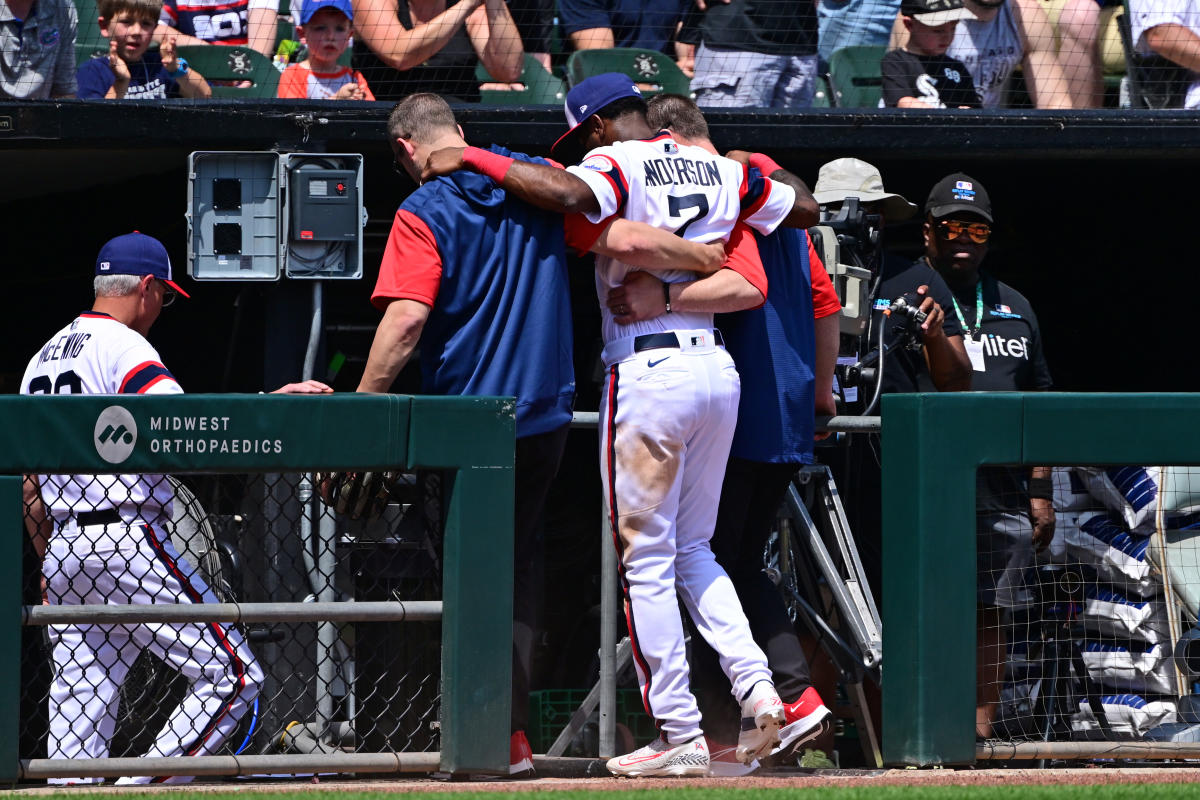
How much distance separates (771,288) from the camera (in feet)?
14.9

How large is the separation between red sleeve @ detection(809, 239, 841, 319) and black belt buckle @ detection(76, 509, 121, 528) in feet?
7.08

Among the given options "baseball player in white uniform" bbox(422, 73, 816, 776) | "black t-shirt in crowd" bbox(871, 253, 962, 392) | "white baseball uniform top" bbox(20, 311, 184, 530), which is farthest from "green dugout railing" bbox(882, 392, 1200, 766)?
"white baseball uniform top" bbox(20, 311, 184, 530)

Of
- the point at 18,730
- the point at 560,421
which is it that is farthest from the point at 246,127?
the point at 18,730

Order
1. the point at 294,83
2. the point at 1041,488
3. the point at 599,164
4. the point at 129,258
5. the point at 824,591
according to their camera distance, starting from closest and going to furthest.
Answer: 1. the point at 599,164
2. the point at 1041,488
3. the point at 129,258
4. the point at 824,591
5. the point at 294,83

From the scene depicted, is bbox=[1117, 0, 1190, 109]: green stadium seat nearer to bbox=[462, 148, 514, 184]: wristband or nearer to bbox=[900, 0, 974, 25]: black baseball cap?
bbox=[900, 0, 974, 25]: black baseball cap

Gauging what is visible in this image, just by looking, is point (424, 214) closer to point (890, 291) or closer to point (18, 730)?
point (18, 730)

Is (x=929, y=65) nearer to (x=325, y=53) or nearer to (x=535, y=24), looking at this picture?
(x=535, y=24)

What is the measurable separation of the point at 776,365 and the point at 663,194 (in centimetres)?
61

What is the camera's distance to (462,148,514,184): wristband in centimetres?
419

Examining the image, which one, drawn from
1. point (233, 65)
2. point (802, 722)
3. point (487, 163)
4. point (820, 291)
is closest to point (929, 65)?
point (820, 291)

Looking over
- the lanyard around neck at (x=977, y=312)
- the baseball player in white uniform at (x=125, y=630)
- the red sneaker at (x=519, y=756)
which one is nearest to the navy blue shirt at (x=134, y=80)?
the baseball player in white uniform at (x=125, y=630)

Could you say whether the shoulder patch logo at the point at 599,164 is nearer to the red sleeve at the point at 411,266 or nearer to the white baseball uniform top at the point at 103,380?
the red sleeve at the point at 411,266

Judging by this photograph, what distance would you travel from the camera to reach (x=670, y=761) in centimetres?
399

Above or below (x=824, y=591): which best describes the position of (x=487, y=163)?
above
